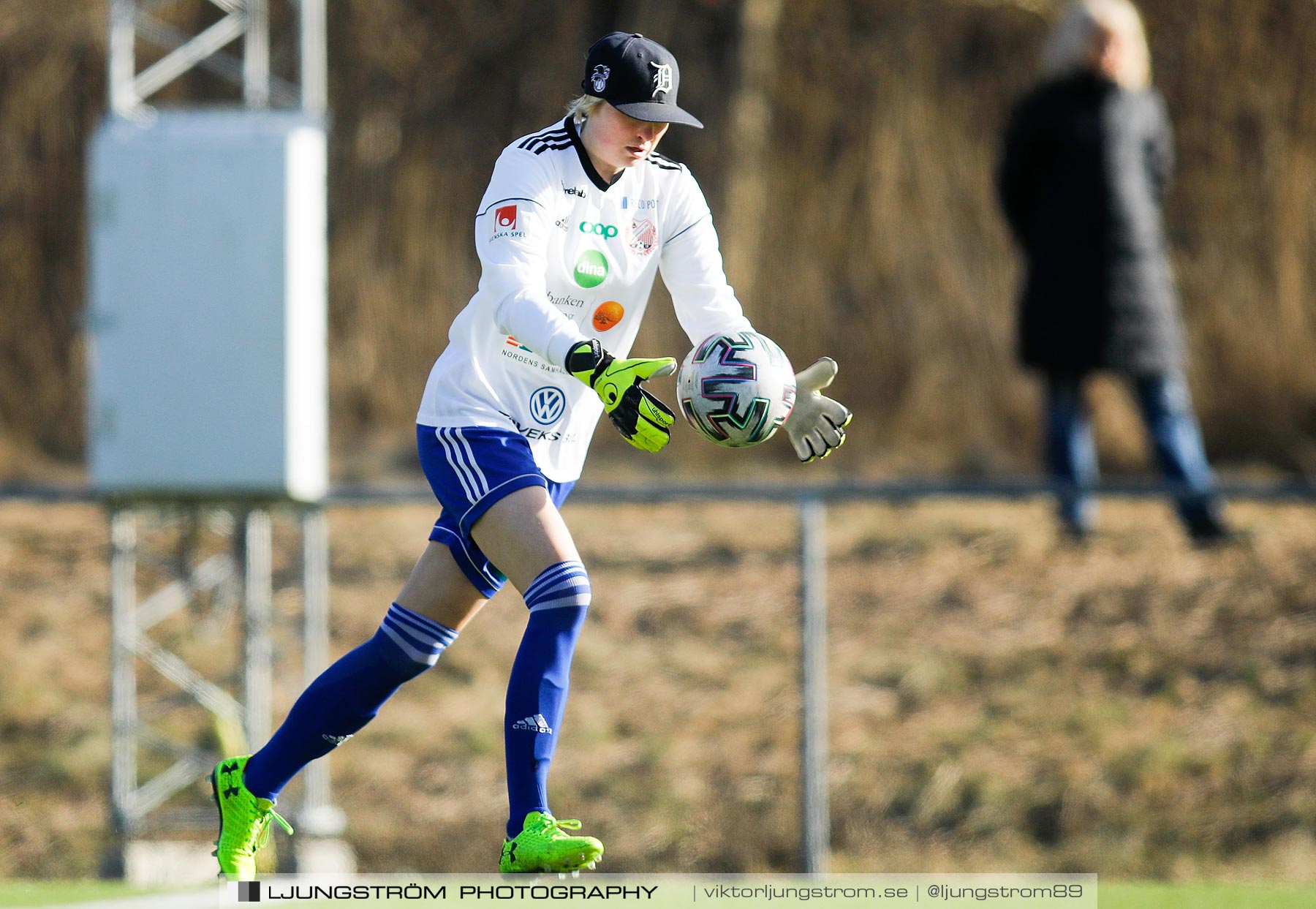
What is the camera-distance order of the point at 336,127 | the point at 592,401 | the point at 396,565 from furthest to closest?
the point at 336,127 < the point at 396,565 < the point at 592,401

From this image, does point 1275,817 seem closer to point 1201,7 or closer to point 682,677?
point 682,677

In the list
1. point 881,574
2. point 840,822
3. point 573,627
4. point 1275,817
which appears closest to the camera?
point 573,627

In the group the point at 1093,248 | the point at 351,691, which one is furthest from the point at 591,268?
the point at 1093,248

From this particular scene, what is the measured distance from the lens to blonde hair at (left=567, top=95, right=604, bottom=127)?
15.3ft

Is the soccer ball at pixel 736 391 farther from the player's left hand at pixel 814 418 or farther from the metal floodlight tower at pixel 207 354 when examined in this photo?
the metal floodlight tower at pixel 207 354

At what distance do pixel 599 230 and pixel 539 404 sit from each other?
0.47m

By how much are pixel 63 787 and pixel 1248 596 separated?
573cm

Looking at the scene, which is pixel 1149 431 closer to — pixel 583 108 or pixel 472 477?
pixel 583 108

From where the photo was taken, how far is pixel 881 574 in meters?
9.52

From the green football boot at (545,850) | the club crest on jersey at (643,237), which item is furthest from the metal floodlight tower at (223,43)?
the green football boot at (545,850)

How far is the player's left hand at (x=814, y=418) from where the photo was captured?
187 inches

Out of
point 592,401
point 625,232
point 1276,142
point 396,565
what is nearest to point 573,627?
point 592,401

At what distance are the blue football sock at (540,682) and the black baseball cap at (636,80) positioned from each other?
112 centimetres

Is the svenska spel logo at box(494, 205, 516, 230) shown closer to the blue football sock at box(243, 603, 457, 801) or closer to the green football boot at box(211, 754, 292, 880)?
the blue football sock at box(243, 603, 457, 801)
